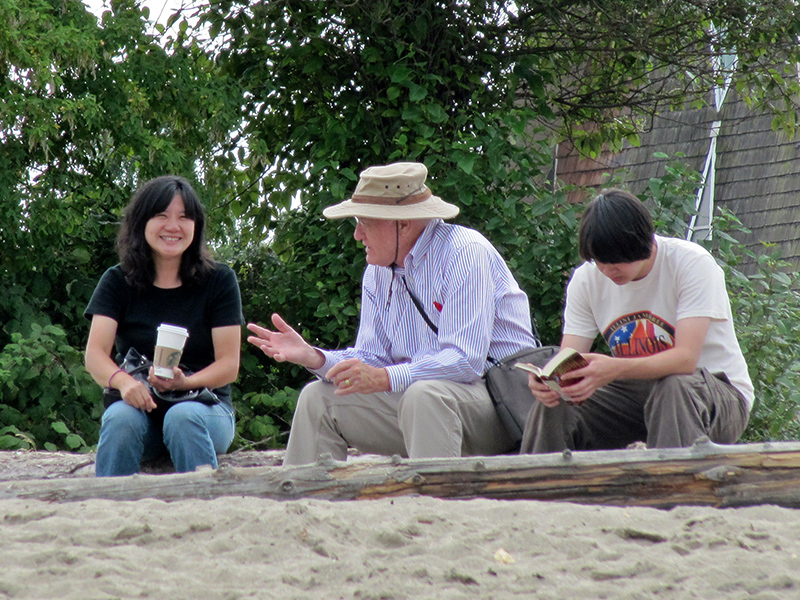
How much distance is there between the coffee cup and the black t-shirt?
37 cm

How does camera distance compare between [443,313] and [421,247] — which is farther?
[421,247]

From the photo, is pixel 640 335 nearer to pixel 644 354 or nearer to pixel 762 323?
pixel 644 354

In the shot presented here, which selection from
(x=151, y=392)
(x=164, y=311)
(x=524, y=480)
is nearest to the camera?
(x=524, y=480)

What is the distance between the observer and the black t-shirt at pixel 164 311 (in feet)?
13.5

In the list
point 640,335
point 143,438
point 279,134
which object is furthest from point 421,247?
point 279,134

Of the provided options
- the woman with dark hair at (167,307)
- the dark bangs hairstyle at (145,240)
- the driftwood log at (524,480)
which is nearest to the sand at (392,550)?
the driftwood log at (524,480)

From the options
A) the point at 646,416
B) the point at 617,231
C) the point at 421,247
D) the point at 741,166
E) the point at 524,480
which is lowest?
the point at 524,480

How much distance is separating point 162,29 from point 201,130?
0.66 metres

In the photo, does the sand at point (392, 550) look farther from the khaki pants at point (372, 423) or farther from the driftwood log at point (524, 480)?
the khaki pants at point (372, 423)

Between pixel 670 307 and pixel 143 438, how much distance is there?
2132 mm

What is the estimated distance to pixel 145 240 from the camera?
4152mm

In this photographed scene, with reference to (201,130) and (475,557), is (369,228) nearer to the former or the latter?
(475,557)

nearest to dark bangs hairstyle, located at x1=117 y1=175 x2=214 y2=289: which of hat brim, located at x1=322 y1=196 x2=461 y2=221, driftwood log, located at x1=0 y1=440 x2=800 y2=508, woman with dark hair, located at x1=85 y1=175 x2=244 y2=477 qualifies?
woman with dark hair, located at x1=85 y1=175 x2=244 y2=477

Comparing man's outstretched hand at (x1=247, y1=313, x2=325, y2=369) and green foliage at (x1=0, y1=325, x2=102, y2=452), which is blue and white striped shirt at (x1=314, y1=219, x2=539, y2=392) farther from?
green foliage at (x1=0, y1=325, x2=102, y2=452)
